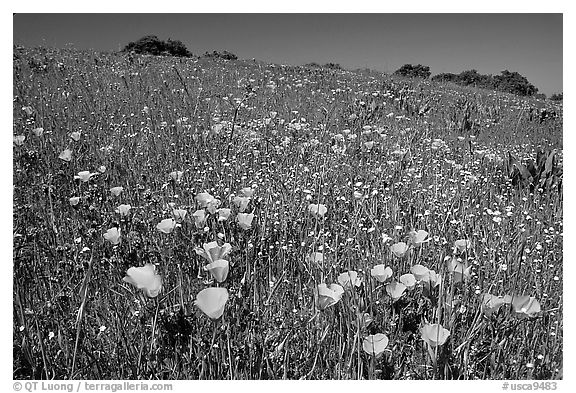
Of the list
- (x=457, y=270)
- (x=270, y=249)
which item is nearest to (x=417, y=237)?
(x=457, y=270)

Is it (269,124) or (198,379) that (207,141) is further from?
(198,379)

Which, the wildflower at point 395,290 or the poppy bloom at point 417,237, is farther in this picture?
the poppy bloom at point 417,237

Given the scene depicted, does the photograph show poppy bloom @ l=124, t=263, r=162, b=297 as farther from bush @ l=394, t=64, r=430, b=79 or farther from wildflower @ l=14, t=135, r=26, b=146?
bush @ l=394, t=64, r=430, b=79

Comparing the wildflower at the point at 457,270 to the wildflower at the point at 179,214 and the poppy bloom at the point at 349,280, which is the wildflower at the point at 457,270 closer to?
the poppy bloom at the point at 349,280

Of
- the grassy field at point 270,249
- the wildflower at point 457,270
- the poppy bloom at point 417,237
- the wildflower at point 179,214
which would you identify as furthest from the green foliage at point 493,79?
the wildflower at point 179,214

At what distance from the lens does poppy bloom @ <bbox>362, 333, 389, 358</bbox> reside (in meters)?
1.41

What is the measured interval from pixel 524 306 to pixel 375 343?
1.81 ft

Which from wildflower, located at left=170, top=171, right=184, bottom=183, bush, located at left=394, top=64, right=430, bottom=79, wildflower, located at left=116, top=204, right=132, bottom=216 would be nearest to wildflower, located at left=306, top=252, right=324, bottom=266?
wildflower, located at left=116, top=204, right=132, bottom=216

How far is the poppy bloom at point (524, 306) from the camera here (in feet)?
5.02

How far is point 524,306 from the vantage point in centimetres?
154

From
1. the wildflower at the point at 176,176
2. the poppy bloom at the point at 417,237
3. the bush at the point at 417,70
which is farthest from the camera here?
the bush at the point at 417,70

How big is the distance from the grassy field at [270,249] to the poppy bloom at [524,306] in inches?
0.4

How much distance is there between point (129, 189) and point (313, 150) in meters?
1.48
